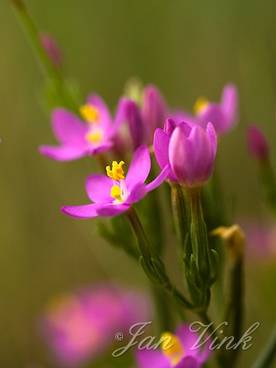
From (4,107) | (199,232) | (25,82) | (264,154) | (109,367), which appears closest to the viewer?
(199,232)

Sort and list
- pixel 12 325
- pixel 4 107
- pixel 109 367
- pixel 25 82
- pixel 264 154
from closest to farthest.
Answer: pixel 264 154
pixel 109 367
pixel 12 325
pixel 4 107
pixel 25 82

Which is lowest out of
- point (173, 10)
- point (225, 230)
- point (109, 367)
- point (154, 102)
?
point (109, 367)

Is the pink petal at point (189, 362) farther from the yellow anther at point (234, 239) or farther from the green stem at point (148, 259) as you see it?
the yellow anther at point (234, 239)

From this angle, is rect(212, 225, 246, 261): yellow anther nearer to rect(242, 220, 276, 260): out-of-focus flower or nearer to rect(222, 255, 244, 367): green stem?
rect(222, 255, 244, 367): green stem

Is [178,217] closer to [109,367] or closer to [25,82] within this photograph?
[109,367]

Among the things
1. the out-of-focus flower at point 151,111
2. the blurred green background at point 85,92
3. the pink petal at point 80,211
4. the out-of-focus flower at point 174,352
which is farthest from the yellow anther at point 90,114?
the blurred green background at point 85,92

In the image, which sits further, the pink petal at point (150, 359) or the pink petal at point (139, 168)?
the pink petal at point (150, 359)

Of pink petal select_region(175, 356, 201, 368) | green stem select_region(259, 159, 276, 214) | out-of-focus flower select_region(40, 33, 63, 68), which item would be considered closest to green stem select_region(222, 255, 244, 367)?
pink petal select_region(175, 356, 201, 368)

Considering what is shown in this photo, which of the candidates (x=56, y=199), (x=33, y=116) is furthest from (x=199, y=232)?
(x=33, y=116)
